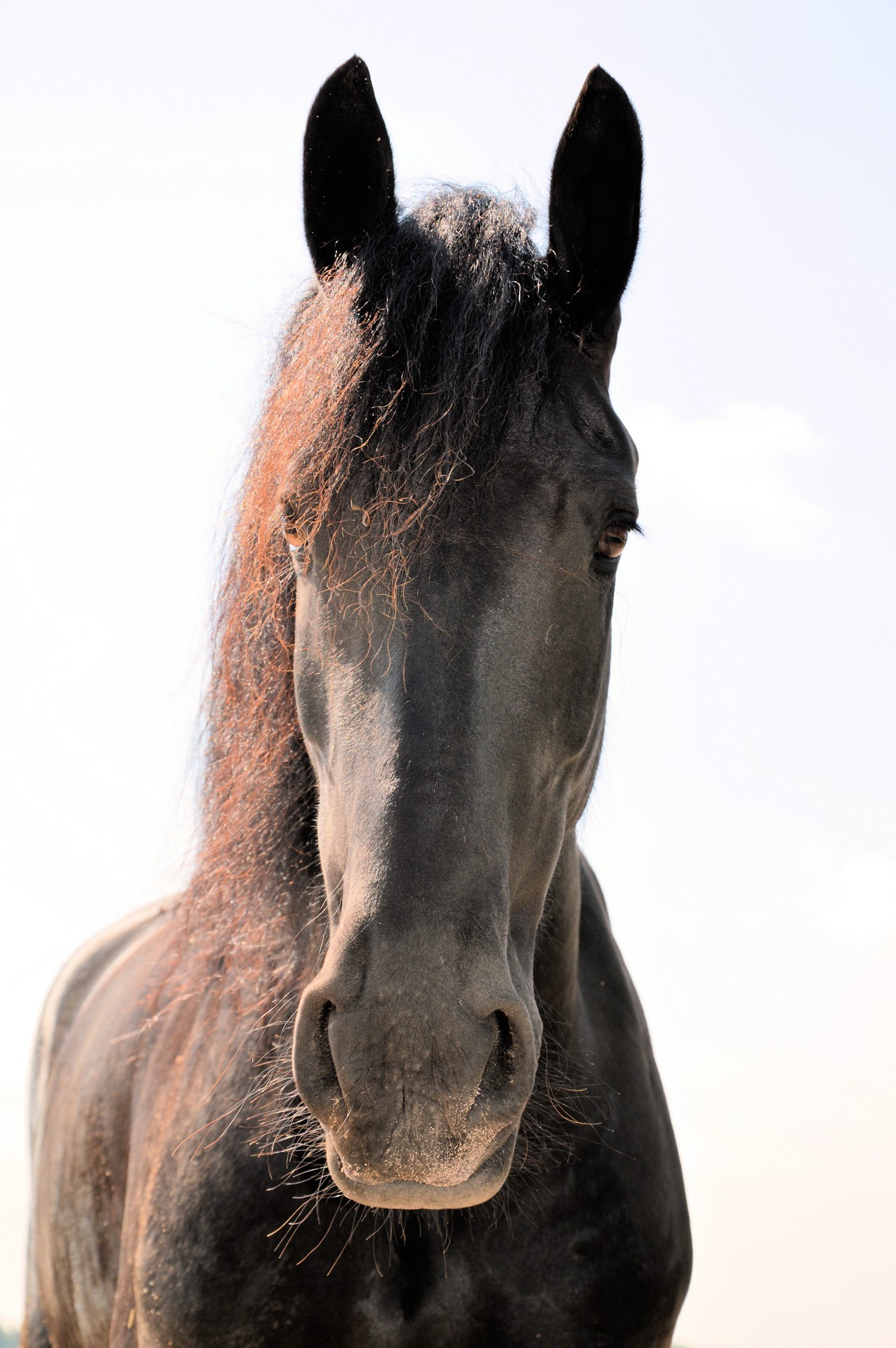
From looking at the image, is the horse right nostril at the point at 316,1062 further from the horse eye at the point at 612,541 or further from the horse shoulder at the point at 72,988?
the horse shoulder at the point at 72,988

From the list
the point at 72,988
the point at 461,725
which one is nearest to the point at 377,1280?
the point at 461,725

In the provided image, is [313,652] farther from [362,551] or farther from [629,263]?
[629,263]

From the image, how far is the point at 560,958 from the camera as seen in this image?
2891 millimetres

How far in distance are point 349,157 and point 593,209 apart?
60cm

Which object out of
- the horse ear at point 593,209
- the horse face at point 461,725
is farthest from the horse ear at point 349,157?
the horse ear at point 593,209

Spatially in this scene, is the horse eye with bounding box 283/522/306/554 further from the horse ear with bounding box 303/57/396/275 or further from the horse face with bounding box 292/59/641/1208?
the horse ear with bounding box 303/57/396/275

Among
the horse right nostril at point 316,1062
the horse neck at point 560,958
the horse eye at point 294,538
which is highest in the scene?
the horse eye at point 294,538

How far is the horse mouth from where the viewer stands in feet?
5.98

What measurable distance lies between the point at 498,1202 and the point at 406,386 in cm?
183

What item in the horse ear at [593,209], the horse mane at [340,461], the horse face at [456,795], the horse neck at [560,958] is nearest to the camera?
the horse face at [456,795]

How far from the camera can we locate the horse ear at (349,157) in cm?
278

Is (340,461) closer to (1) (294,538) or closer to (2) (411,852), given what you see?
(1) (294,538)

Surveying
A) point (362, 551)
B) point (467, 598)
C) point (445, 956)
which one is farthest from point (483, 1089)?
point (362, 551)

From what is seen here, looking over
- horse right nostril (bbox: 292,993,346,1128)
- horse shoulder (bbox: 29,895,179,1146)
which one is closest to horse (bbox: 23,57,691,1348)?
horse right nostril (bbox: 292,993,346,1128)
